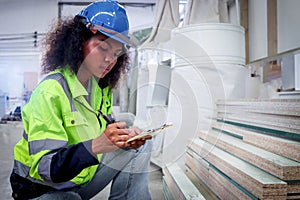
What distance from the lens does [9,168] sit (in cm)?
205

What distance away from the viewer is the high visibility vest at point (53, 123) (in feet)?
2.23

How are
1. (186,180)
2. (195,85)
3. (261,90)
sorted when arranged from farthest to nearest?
(261,90) → (195,85) → (186,180)

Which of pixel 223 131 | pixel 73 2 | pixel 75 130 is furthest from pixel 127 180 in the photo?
pixel 73 2

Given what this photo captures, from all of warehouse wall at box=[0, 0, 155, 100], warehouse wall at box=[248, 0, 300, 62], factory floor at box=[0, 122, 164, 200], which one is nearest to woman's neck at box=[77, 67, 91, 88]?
factory floor at box=[0, 122, 164, 200]

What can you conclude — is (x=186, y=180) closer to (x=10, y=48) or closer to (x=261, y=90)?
(x=261, y=90)

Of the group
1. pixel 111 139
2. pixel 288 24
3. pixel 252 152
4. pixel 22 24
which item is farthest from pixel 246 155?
pixel 22 24

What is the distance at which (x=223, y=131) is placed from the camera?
1.29 meters

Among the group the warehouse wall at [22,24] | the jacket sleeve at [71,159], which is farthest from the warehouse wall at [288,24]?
the warehouse wall at [22,24]

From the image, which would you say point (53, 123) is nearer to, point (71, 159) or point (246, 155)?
point (71, 159)

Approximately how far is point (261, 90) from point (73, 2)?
2776mm

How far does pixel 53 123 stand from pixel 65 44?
0.97 feet

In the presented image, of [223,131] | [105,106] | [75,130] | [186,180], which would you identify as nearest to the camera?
[75,130]

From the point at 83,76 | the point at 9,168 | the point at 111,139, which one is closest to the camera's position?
the point at 111,139

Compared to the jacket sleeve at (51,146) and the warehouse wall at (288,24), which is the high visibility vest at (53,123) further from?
the warehouse wall at (288,24)
